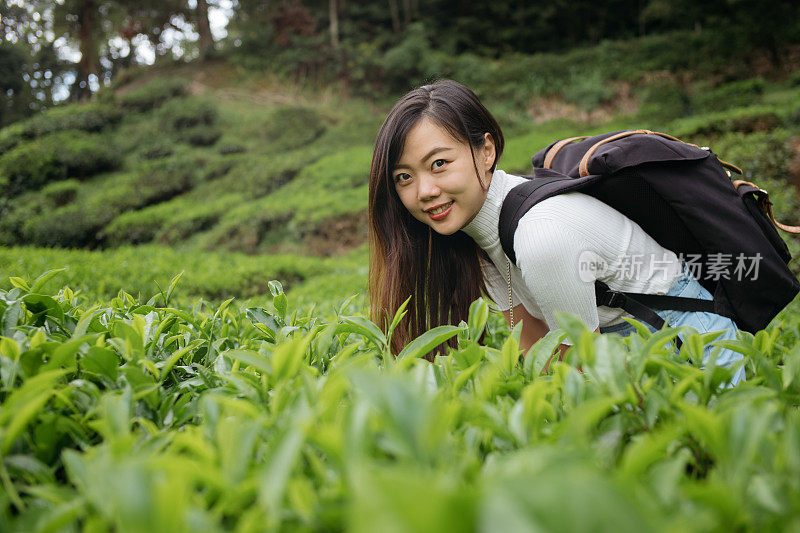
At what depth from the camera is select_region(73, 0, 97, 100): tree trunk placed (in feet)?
43.8

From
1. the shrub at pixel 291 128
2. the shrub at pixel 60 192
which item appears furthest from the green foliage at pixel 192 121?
the shrub at pixel 60 192

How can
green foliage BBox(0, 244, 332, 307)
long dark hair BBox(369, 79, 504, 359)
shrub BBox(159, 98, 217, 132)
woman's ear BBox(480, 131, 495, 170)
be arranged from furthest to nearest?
shrub BBox(159, 98, 217, 132) → green foliage BBox(0, 244, 332, 307) → woman's ear BBox(480, 131, 495, 170) → long dark hair BBox(369, 79, 504, 359)

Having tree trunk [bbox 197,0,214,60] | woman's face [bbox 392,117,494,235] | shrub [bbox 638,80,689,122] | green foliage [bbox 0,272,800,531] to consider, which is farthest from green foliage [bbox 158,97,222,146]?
green foliage [bbox 0,272,800,531]

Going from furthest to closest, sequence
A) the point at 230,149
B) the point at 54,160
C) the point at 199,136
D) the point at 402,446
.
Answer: the point at 199,136, the point at 230,149, the point at 54,160, the point at 402,446

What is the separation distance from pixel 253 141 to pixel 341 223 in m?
5.10

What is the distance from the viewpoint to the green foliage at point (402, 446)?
35 centimetres

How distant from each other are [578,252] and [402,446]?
43.0 inches

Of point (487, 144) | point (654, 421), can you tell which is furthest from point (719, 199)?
point (654, 421)

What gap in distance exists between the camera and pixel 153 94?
41.0 ft

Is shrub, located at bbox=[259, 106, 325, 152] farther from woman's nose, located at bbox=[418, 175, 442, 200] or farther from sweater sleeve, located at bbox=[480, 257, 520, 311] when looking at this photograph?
woman's nose, located at bbox=[418, 175, 442, 200]

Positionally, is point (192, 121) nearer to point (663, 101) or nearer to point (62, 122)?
point (62, 122)

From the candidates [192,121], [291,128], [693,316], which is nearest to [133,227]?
[291,128]

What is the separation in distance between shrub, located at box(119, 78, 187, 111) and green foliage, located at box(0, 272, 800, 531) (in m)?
13.2

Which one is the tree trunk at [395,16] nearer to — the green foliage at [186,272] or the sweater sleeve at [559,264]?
the green foliage at [186,272]
